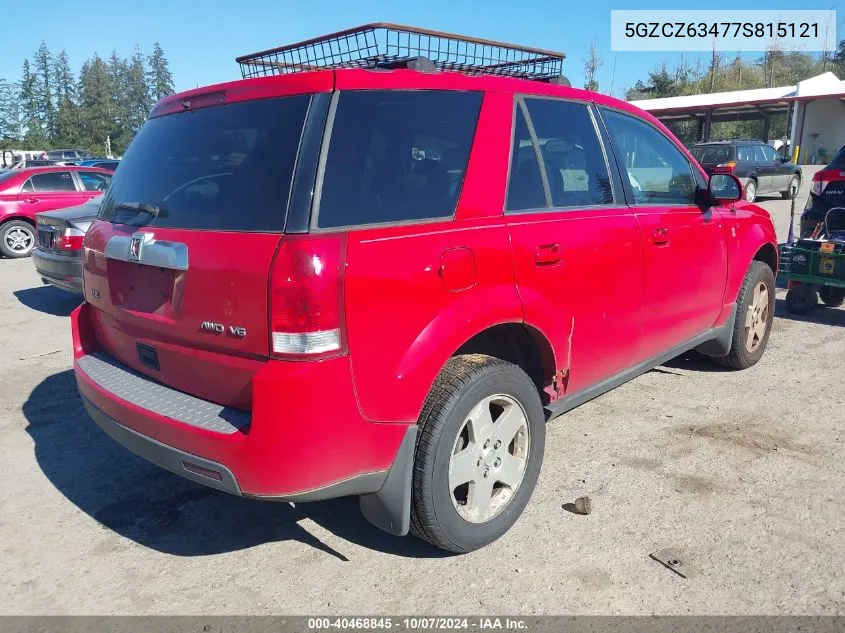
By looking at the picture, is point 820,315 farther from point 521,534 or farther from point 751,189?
point 751,189

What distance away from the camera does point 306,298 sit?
2.19 m

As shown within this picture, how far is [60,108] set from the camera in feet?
324

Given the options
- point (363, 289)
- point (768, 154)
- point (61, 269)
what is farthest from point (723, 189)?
point (768, 154)

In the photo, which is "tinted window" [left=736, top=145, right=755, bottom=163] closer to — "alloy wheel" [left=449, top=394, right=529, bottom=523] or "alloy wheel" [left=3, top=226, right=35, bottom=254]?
"alloy wheel" [left=3, top=226, right=35, bottom=254]

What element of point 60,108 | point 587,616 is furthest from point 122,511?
point 60,108

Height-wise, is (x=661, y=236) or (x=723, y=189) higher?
(x=723, y=189)

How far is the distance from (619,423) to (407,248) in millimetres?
2391

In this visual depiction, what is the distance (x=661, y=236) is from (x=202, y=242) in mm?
2590

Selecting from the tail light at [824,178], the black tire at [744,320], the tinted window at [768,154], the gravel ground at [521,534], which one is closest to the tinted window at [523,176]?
the gravel ground at [521,534]

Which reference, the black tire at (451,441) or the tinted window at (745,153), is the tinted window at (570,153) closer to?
the black tire at (451,441)

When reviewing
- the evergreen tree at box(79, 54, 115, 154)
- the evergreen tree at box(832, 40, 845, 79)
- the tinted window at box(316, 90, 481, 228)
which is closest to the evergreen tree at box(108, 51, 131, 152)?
the evergreen tree at box(79, 54, 115, 154)

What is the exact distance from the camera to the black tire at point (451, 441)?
2547mm

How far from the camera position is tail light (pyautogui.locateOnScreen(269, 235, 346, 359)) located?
2.19 metres

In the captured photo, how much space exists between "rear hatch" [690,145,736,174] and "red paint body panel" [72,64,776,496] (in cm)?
1602
